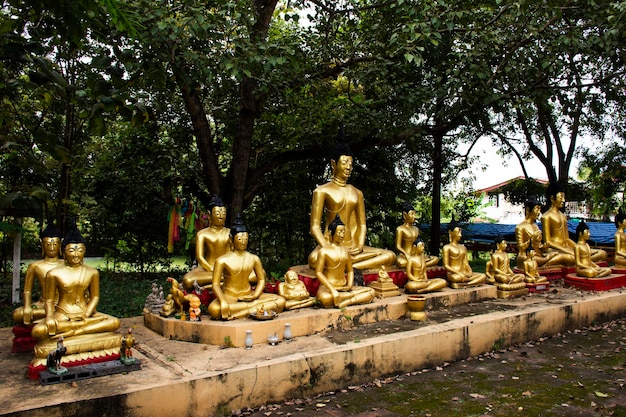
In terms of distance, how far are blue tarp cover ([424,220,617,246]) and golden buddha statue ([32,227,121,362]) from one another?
1137 centimetres

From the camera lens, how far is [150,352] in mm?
5598

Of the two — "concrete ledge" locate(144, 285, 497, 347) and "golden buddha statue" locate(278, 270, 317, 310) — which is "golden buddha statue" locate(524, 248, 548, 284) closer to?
"concrete ledge" locate(144, 285, 497, 347)

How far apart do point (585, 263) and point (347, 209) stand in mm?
4874

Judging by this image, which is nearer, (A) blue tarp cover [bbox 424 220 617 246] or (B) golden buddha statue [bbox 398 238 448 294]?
(B) golden buddha statue [bbox 398 238 448 294]

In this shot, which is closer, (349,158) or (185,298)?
(185,298)

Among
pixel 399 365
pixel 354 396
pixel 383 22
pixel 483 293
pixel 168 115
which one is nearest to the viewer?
pixel 354 396

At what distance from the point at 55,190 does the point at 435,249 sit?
32.4 feet

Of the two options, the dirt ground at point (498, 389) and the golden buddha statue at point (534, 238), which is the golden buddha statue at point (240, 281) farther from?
the golden buddha statue at point (534, 238)

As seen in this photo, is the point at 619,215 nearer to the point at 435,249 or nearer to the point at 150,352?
the point at 435,249

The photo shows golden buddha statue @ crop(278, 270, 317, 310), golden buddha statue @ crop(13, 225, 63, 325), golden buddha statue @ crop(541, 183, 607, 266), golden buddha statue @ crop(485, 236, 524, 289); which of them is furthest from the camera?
golden buddha statue @ crop(541, 183, 607, 266)

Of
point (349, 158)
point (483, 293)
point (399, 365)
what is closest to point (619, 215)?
point (483, 293)

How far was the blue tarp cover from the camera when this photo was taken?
53.2 feet

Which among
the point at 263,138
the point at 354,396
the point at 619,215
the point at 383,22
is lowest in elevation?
the point at 354,396

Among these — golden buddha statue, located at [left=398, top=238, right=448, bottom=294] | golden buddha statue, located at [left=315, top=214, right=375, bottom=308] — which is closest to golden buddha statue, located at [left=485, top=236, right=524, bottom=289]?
golden buddha statue, located at [left=398, top=238, right=448, bottom=294]
